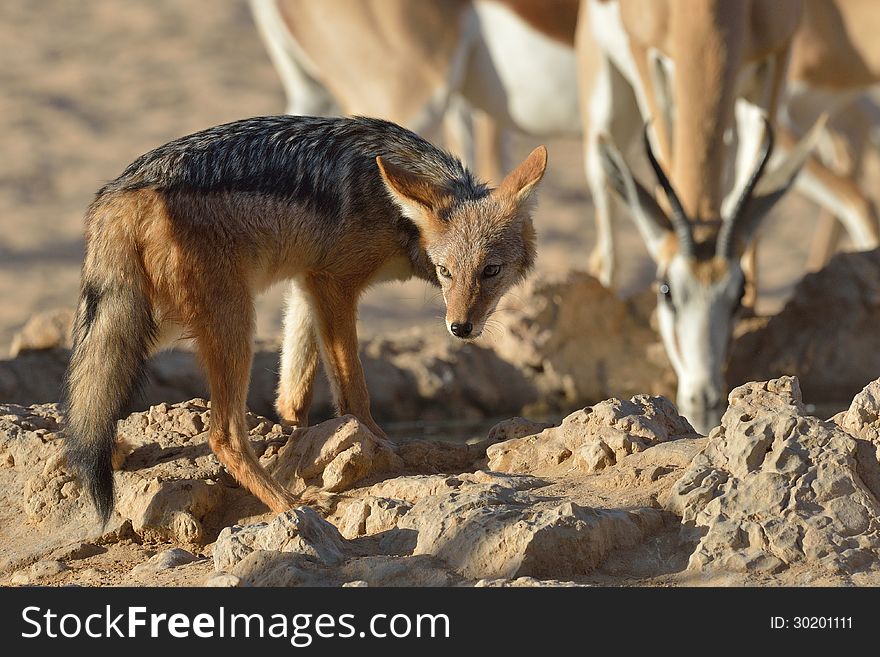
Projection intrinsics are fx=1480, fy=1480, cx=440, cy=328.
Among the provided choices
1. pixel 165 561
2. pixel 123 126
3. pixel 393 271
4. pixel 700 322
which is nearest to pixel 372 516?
pixel 165 561

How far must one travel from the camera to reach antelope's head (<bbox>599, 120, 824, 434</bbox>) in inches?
370

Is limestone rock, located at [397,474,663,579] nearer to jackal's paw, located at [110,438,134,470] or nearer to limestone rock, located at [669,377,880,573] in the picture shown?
limestone rock, located at [669,377,880,573]

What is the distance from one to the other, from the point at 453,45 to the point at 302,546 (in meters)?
9.09

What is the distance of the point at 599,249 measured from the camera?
12188 millimetres

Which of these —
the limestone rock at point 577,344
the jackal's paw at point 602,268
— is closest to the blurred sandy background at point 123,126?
the jackal's paw at point 602,268

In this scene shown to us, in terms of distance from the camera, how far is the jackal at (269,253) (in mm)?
5250

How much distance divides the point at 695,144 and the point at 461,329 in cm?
531

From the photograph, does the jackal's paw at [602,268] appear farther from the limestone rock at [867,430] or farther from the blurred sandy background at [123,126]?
the limestone rock at [867,430]

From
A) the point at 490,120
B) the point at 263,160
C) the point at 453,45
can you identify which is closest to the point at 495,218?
the point at 263,160

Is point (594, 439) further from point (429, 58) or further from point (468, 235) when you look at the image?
point (429, 58)

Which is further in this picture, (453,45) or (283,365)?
(453,45)

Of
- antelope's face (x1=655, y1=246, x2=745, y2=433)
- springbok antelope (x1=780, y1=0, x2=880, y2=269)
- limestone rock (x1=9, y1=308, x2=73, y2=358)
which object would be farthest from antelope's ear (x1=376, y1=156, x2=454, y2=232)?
springbok antelope (x1=780, y1=0, x2=880, y2=269)

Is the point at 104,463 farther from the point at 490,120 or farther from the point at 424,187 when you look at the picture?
the point at 490,120

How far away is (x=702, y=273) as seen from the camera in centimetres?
963
